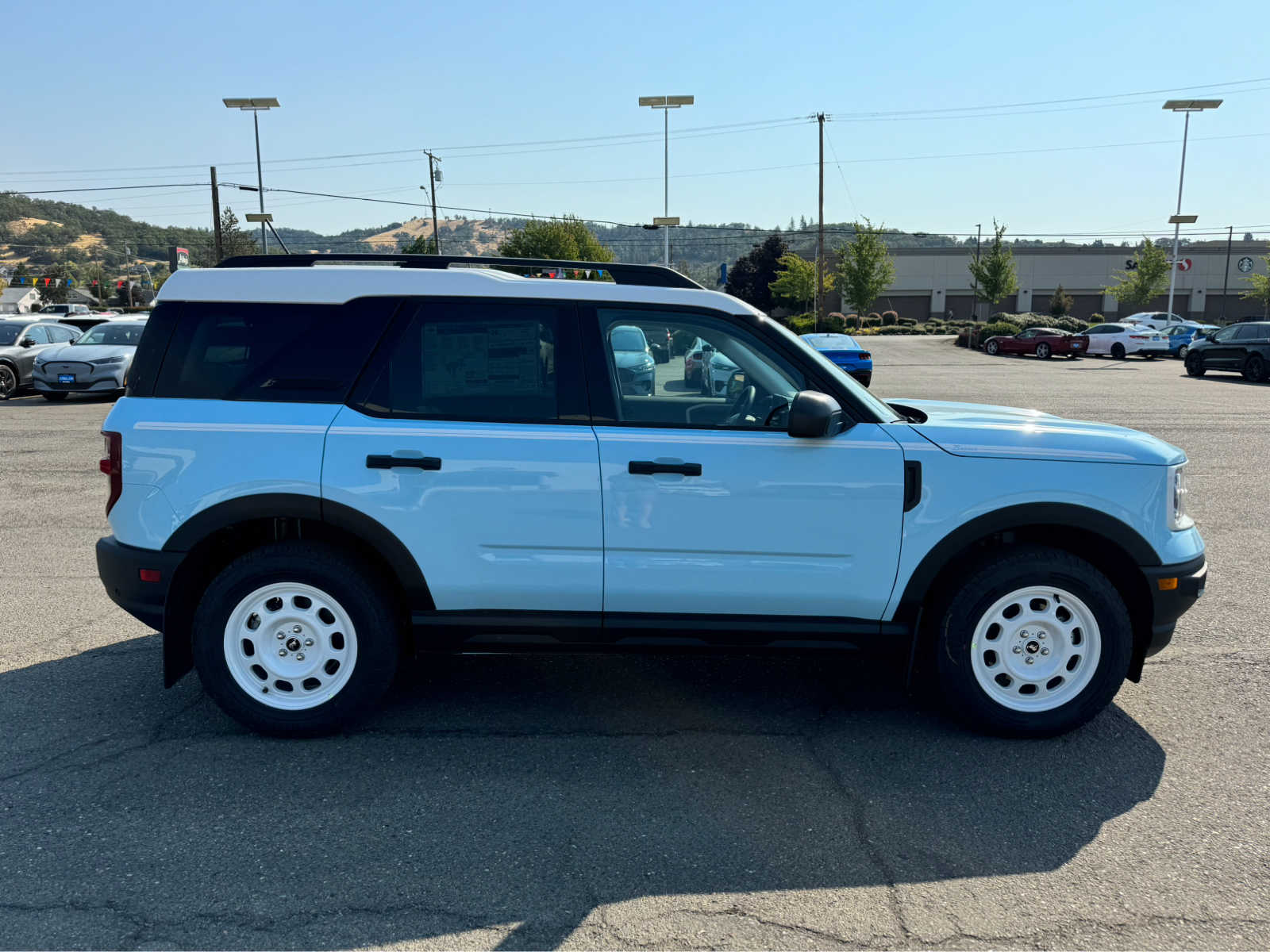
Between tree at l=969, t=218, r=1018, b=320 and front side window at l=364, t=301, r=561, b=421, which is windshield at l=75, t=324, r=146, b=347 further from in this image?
tree at l=969, t=218, r=1018, b=320

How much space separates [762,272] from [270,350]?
88283 mm

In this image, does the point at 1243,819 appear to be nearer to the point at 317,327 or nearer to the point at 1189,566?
the point at 1189,566

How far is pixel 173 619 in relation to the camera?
407 centimetres

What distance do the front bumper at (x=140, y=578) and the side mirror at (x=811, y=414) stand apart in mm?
2580

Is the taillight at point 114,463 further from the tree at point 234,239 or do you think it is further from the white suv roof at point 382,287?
the tree at point 234,239

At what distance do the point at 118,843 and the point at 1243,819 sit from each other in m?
3.92

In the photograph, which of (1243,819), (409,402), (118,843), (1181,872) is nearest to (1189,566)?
(1243,819)

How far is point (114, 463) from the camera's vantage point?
4.02m

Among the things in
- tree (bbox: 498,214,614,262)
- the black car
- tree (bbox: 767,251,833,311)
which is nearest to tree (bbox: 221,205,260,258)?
tree (bbox: 498,214,614,262)

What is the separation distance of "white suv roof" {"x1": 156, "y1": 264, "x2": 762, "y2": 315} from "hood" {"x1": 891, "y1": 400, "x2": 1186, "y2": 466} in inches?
39.8

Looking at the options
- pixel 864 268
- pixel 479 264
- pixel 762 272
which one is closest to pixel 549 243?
pixel 762 272

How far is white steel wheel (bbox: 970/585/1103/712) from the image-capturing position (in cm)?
401

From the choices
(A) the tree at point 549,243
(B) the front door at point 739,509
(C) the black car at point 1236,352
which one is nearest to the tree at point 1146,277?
(C) the black car at point 1236,352

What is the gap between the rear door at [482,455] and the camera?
3.87 m
